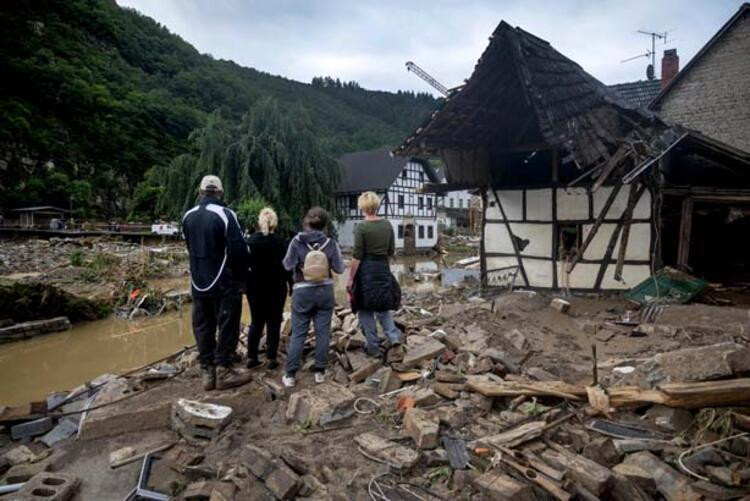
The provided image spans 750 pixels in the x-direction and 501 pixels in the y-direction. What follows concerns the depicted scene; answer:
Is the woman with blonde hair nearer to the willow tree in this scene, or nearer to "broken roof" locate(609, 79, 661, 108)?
"broken roof" locate(609, 79, 661, 108)

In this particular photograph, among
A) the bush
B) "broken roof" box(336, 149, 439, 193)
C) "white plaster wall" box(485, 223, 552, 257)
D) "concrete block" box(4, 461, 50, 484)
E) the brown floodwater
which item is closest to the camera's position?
"concrete block" box(4, 461, 50, 484)

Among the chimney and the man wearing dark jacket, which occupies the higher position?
the chimney

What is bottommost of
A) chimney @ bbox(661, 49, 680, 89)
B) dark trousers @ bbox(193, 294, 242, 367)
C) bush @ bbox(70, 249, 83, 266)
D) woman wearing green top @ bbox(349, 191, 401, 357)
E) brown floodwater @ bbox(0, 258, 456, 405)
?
brown floodwater @ bbox(0, 258, 456, 405)

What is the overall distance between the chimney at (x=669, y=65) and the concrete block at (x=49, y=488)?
64.5 feet

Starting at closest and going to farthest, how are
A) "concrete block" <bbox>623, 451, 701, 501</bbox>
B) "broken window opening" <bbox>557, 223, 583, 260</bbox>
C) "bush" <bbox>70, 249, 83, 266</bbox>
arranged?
"concrete block" <bbox>623, 451, 701, 501</bbox> < "broken window opening" <bbox>557, 223, 583, 260</bbox> < "bush" <bbox>70, 249, 83, 266</bbox>

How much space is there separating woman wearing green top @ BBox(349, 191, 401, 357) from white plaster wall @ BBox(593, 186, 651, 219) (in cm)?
592

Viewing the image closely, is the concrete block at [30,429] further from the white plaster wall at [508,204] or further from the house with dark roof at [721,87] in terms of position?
the house with dark roof at [721,87]

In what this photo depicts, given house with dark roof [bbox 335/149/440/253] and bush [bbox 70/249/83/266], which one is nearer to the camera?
bush [bbox 70/249/83/266]

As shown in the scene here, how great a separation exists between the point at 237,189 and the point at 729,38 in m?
22.6

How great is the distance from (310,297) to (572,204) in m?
6.80

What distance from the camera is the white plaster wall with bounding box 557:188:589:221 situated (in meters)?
8.67

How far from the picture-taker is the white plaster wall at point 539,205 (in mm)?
9172

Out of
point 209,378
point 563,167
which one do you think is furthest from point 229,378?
point 563,167

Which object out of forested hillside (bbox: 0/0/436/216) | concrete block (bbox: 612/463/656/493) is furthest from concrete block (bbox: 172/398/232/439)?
forested hillside (bbox: 0/0/436/216)
